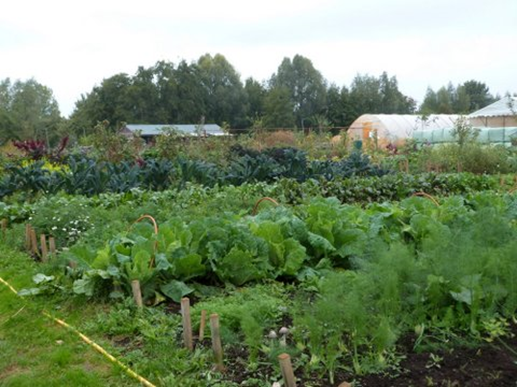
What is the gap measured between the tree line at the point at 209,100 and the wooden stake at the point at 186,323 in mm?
40769

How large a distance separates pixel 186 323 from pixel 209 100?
51.4 m

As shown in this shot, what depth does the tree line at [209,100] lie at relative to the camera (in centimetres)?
4831

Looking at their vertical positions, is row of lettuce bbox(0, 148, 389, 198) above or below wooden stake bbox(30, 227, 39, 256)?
above

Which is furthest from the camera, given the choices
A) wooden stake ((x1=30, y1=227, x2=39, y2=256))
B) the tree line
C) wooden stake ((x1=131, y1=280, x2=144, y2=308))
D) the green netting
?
the tree line

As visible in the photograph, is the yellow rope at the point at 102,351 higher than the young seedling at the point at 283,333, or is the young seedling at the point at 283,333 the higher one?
the young seedling at the point at 283,333

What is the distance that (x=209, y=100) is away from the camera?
175 ft

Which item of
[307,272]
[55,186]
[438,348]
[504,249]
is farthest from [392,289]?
[55,186]

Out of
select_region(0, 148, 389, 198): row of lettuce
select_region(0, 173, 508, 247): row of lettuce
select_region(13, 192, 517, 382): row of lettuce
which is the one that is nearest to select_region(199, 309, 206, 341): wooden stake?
select_region(13, 192, 517, 382): row of lettuce

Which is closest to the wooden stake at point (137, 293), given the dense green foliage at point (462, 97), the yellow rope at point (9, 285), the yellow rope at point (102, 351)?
the yellow rope at point (102, 351)

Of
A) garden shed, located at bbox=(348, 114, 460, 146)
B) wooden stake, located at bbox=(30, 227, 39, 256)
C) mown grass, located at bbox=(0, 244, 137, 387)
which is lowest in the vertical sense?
mown grass, located at bbox=(0, 244, 137, 387)

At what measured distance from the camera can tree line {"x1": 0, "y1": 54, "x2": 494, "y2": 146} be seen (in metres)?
48.3

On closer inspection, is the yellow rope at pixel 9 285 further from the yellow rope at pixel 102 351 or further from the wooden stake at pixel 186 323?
the wooden stake at pixel 186 323

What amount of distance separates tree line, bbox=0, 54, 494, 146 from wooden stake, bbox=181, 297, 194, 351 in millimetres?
40769

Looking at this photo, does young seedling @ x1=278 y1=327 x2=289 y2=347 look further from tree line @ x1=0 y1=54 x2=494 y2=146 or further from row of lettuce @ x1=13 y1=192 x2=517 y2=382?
tree line @ x1=0 y1=54 x2=494 y2=146
